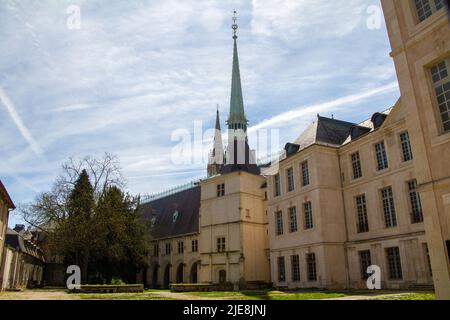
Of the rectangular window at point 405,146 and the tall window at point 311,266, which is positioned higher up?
the rectangular window at point 405,146

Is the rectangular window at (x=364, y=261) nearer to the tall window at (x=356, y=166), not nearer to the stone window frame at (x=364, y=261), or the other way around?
the stone window frame at (x=364, y=261)

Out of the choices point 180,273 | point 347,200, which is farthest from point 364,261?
point 180,273

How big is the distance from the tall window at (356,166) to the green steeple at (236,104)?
25028 millimetres

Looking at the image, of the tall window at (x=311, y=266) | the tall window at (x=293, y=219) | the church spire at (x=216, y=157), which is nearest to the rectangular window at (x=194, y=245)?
the church spire at (x=216, y=157)

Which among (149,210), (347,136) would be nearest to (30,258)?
(149,210)

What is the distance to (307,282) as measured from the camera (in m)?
27.7

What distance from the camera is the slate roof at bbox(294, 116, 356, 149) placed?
98.3 feet

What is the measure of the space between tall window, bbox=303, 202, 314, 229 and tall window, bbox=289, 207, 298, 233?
45.0 inches

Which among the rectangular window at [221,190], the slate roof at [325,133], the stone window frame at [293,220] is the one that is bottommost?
the stone window frame at [293,220]

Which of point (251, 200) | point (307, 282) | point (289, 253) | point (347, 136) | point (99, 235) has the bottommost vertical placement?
point (307, 282)

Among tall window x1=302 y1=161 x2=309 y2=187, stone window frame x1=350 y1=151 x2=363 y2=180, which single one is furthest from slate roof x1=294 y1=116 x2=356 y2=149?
stone window frame x1=350 y1=151 x2=363 y2=180

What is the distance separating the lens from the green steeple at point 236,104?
169 ft
